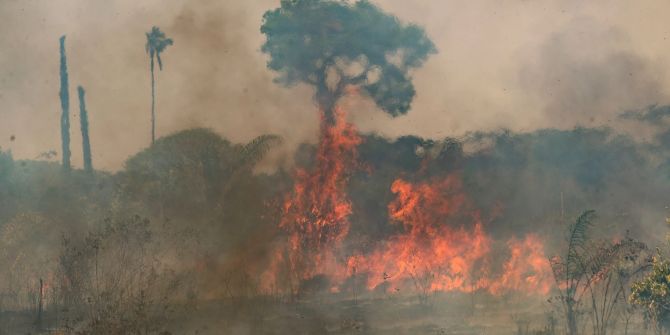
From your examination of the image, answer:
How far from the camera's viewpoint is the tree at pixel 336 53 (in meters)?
39.0

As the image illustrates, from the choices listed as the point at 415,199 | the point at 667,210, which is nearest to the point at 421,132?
the point at 415,199

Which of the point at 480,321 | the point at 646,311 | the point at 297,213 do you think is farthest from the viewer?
the point at 297,213

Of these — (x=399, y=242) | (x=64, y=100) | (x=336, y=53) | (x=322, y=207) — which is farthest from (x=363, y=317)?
(x=64, y=100)

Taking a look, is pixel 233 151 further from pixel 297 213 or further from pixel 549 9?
pixel 549 9

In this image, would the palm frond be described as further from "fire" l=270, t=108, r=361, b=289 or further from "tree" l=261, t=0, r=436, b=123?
"fire" l=270, t=108, r=361, b=289

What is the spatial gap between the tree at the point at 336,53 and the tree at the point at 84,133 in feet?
32.0

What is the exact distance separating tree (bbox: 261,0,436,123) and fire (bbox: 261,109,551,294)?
1.96 metres

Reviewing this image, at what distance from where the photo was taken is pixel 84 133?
3988cm

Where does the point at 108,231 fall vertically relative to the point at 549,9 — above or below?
below

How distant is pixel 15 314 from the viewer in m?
36.6

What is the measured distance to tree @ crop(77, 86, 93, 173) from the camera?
3950 cm

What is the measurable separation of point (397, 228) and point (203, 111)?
36.9ft

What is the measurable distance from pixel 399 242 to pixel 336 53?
991cm

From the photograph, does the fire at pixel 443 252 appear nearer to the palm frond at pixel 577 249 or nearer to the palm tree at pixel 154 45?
the palm frond at pixel 577 249
